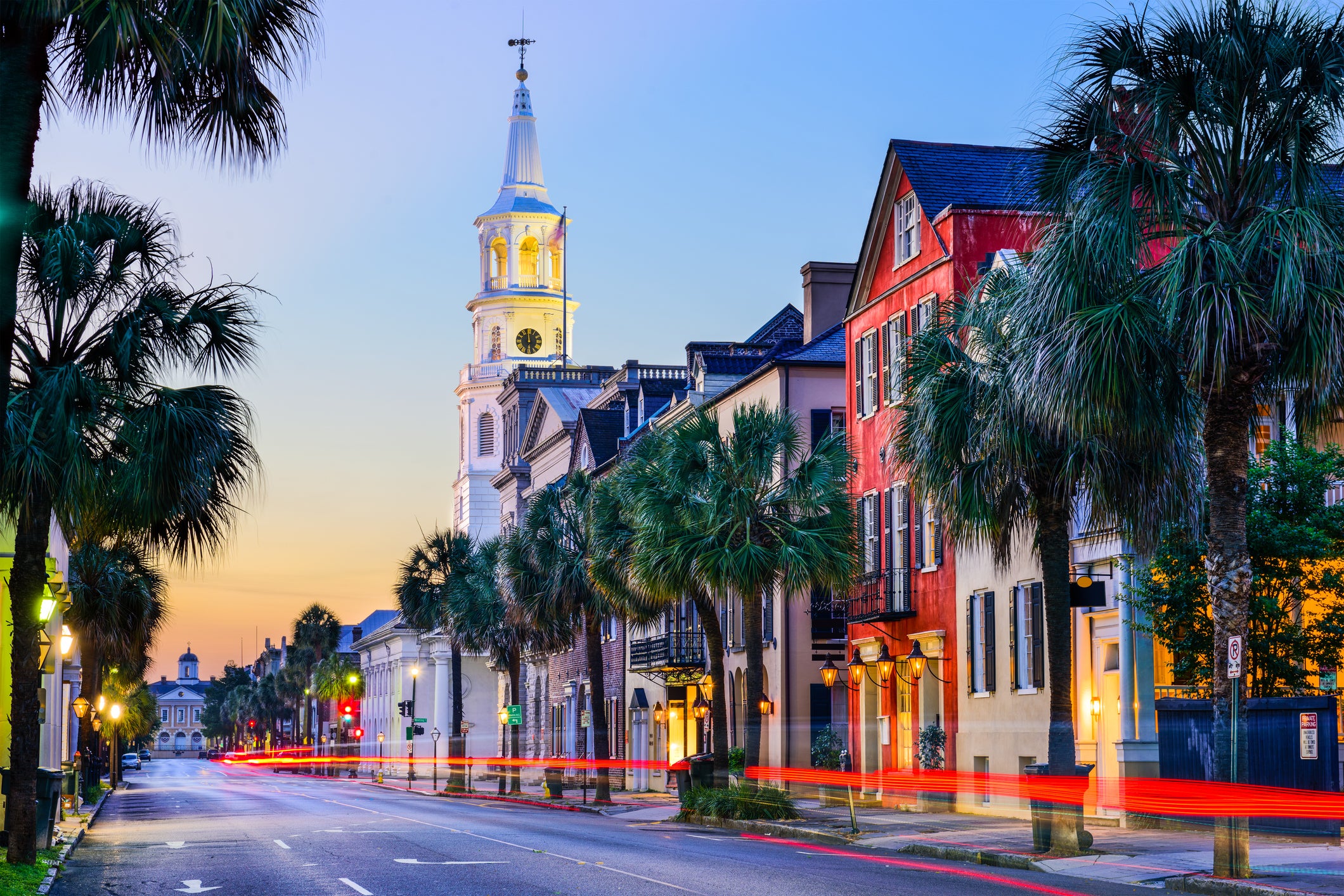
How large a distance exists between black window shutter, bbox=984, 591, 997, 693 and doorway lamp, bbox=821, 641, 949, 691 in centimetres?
212

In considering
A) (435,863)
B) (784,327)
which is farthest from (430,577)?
(435,863)

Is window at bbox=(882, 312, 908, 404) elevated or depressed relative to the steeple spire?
depressed

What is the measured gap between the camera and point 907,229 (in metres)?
36.1

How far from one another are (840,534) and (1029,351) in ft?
48.4

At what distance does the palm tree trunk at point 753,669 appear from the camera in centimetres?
3235

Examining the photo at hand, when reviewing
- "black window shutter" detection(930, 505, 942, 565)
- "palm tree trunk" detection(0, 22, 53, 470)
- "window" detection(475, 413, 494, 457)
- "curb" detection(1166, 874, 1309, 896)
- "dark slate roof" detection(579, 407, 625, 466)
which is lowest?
"curb" detection(1166, 874, 1309, 896)

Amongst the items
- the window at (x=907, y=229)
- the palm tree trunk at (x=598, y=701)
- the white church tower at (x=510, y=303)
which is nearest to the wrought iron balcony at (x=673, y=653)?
the palm tree trunk at (x=598, y=701)

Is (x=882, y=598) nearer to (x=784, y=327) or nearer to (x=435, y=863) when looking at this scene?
(x=435, y=863)

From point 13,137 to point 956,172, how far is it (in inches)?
1053

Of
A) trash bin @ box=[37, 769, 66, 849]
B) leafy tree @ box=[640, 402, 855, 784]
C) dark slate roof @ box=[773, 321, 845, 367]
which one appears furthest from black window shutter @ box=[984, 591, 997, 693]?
trash bin @ box=[37, 769, 66, 849]

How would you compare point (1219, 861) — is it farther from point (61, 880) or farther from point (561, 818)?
point (561, 818)

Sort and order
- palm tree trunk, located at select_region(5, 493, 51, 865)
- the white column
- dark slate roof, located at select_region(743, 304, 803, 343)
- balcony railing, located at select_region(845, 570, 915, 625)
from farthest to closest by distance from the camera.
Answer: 1. the white column
2. dark slate roof, located at select_region(743, 304, 803, 343)
3. balcony railing, located at select_region(845, 570, 915, 625)
4. palm tree trunk, located at select_region(5, 493, 51, 865)

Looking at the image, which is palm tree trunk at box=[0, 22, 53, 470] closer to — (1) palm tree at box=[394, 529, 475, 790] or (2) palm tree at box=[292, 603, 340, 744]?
(1) palm tree at box=[394, 529, 475, 790]

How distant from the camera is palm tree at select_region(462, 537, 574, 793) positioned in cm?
5016
